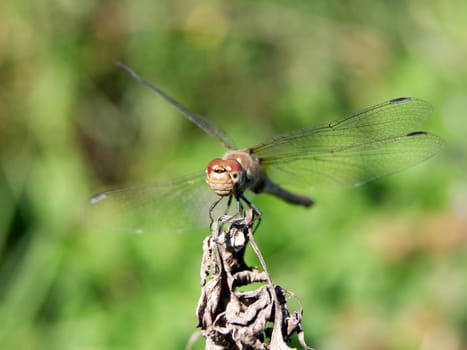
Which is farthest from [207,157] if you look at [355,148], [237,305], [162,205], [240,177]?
[237,305]

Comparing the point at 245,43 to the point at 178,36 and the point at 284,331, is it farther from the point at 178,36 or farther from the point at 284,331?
the point at 284,331

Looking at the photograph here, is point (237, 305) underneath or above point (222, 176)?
underneath

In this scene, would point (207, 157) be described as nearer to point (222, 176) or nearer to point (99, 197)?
point (99, 197)

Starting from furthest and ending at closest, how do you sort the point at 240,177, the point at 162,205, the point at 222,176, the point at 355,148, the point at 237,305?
the point at 162,205 < the point at 355,148 < the point at 240,177 < the point at 222,176 < the point at 237,305

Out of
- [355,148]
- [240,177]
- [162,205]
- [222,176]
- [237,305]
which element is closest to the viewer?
[237,305]

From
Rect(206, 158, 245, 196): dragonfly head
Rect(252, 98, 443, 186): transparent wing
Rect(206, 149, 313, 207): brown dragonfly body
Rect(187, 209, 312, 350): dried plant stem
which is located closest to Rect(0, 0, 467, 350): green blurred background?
Rect(206, 149, 313, 207): brown dragonfly body

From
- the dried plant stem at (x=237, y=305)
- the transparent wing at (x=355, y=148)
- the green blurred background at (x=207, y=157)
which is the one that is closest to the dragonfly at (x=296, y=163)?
the transparent wing at (x=355, y=148)

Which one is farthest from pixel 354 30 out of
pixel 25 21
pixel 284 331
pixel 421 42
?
pixel 284 331
